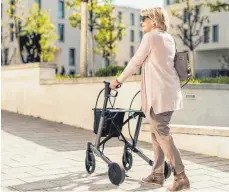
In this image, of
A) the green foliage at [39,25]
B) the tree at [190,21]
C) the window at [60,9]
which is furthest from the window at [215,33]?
the window at [60,9]

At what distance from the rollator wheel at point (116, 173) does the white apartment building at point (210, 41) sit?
39.6 meters

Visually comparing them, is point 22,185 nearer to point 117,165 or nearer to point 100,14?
point 117,165

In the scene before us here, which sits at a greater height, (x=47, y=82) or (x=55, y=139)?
(x=47, y=82)

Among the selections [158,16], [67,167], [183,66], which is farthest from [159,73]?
[67,167]

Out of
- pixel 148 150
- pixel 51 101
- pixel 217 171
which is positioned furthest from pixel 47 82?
pixel 217 171

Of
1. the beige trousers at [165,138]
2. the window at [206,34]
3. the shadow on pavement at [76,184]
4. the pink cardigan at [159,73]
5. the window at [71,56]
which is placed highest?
the window at [206,34]

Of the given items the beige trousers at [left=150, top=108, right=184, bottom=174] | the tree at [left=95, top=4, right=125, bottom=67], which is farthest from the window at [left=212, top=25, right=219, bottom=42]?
the beige trousers at [left=150, top=108, right=184, bottom=174]

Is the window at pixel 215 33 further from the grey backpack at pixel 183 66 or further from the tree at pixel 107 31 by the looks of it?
the grey backpack at pixel 183 66

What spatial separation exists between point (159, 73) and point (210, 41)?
4484cm

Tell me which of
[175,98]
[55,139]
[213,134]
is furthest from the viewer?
[55,139]

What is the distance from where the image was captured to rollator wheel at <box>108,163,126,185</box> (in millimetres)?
5195

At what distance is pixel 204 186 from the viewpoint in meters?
5.38

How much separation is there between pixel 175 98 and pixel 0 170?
2575 mm

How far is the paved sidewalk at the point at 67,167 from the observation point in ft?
17.5
